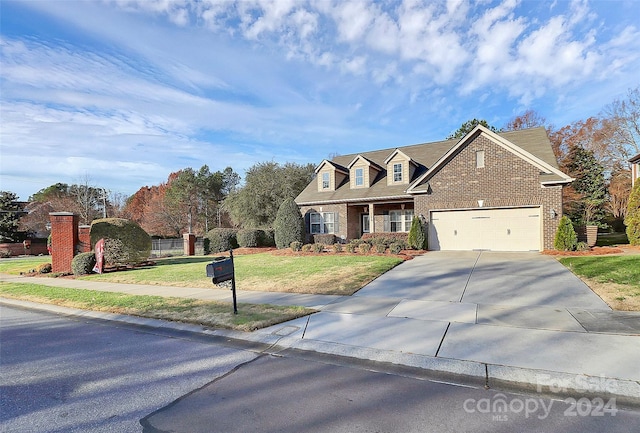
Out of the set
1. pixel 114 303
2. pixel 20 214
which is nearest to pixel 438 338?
pixel 114 303

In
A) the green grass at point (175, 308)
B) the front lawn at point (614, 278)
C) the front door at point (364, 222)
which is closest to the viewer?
the green grass at point (175, 308)

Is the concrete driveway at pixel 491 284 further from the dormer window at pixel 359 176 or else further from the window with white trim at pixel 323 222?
the dormer window at pixel 359 176

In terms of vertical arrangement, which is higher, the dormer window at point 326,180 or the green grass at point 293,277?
the dormer window at point 326,180

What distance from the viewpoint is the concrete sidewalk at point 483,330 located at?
4.04m

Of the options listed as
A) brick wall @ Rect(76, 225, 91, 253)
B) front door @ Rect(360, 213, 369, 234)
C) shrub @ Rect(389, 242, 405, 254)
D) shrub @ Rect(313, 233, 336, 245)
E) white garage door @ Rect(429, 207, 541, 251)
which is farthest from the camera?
front door @ Rect(360, 213, 369, 234)

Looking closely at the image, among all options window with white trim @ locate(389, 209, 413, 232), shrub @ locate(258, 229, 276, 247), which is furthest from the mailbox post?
shrub @ locate(258, 229, 276, 247)

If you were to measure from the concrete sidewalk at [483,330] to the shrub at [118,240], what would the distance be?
7.86 metres

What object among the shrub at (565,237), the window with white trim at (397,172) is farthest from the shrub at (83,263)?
the shrub at (565,237)

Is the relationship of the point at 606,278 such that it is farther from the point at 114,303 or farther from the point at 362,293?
the point at 114,303

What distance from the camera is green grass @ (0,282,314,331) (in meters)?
6.51

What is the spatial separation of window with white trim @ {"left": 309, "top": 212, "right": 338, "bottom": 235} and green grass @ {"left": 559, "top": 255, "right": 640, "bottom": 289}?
43.7 feet

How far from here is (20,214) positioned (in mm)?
39406

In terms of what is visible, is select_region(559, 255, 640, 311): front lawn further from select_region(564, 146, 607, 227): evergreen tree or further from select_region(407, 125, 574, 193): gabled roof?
select_region(564, 146, 607, 227): evergreen tree

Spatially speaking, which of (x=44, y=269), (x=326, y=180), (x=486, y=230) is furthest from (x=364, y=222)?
(x=44, y=269)
